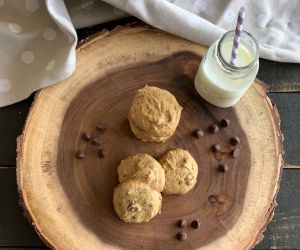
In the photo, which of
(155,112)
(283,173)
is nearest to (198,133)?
(155,112)

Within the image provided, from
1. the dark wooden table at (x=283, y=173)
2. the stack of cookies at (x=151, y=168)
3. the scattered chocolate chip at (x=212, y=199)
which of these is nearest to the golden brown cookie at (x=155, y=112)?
the stack of cookies at (x=151, y=168)

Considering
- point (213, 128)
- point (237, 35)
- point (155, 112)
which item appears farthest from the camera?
point (213, 128)

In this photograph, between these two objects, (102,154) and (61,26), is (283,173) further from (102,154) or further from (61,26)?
(61,26)

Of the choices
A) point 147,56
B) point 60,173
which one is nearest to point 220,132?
point 147,56

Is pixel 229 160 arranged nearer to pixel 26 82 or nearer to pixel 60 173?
pixel 60 173

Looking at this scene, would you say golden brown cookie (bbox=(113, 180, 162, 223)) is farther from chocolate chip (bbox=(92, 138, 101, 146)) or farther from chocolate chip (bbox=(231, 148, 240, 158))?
chocolate chip (bbox=(231, 148, 240, 158))

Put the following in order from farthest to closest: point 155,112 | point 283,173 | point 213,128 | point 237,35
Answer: point 283,173, point 213,128, point 155,112, point 237,35

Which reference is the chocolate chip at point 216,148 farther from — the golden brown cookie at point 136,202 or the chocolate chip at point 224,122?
the golden brown cookie at point 136,202
